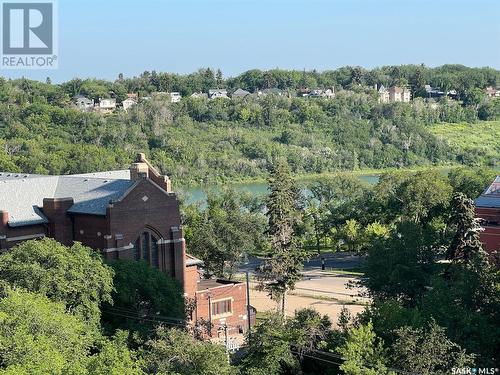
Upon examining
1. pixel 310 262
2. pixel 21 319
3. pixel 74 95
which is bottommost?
pixel 310 262

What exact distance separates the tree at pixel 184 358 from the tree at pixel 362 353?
13.2ft

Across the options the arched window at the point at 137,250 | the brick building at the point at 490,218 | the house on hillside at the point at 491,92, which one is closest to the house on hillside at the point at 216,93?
the house on hillside at the point at 491,92

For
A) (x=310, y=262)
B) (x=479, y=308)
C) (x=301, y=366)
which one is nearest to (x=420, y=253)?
(x=479, y=308)

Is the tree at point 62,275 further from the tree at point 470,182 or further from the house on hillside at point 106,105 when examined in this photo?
the house on hillside at point 106,105

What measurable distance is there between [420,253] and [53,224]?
17.9 m

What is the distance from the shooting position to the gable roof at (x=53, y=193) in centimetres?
4169

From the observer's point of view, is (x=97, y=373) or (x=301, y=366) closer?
(x=97, y=373)

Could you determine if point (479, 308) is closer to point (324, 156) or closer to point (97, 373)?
point (97, 373)

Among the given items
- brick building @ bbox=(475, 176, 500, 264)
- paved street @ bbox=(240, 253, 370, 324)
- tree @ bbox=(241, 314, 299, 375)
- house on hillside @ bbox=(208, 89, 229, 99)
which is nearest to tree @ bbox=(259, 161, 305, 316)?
paved street @ bbox=(240, 253, 370, 324)

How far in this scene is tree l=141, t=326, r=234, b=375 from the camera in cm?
2881

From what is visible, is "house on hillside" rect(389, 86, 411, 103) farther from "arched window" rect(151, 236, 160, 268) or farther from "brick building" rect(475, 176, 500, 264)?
"arched window" rect(151, 236, 160, 268)

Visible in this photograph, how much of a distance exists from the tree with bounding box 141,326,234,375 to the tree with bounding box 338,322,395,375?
4.02 meters

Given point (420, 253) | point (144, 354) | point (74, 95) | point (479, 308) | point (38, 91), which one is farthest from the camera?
point (74, 95)

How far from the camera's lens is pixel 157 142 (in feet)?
407
